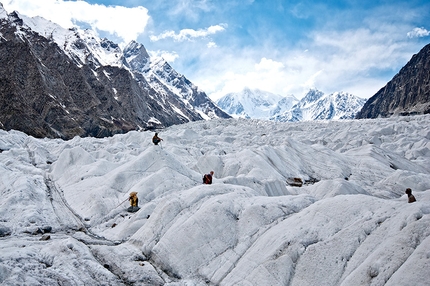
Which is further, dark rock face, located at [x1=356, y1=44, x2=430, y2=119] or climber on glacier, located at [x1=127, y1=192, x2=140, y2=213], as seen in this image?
dark rock face, located at [x1=356, y1=44, x2=430, y2=119]

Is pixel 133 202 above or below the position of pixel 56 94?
below

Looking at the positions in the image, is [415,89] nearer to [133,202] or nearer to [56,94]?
[56,94]

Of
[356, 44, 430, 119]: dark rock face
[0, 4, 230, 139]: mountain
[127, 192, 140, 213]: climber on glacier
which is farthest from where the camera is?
[356, 44, 430, 119]: dark rock face

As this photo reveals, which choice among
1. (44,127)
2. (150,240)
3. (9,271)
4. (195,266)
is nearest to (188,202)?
(150,240)

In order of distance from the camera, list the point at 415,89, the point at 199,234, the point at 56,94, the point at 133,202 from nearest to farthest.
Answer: the point at 199,234 → the point at 133,202 → the point at 56,94 → the point at 415,89

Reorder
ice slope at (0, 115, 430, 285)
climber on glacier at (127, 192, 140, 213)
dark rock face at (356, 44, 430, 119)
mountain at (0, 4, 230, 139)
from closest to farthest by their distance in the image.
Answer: ice slope at (0, 115, 430, 285) < climber on glacier at (127, 192, 140, 213) < mountain at (0, 4, 230, 139) < dark rock face at (356, 44, 430, 119)

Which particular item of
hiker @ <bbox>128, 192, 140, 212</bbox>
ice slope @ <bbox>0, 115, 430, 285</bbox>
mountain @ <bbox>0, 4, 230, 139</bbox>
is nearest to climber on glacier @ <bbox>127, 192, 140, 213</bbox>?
hiker @ <bbox>128, 192, 140, 212</bbox>

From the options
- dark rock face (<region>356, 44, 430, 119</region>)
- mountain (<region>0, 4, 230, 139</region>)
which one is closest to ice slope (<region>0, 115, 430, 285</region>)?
mountain (<region>0, 4, 230, 139</region>)

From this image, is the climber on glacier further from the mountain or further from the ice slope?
the mountain

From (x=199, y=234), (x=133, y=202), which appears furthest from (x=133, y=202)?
(x=199, y=234)

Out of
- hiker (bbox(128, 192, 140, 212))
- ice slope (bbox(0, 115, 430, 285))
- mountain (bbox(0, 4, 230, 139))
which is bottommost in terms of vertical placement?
ice slope (bbox(0, 115, 430, 285))

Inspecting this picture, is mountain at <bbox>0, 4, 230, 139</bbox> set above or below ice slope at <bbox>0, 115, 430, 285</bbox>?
above

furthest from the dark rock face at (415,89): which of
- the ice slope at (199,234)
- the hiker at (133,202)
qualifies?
the hiker at (133,202)

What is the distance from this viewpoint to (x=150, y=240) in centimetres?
1288
